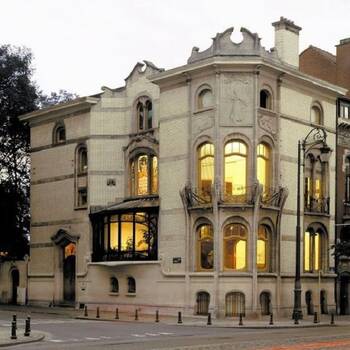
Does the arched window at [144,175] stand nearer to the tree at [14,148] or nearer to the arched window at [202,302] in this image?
the arched window at [202,302]

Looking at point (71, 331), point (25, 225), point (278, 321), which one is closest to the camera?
point (71, 331)

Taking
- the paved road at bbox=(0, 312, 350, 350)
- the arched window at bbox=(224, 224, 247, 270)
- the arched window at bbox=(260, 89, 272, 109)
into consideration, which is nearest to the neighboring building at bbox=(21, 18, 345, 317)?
the arched window at bbox=(224, 224, 247, 270)

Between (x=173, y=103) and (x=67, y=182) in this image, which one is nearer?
(x=173, y=103)

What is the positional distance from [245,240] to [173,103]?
28.8 ft

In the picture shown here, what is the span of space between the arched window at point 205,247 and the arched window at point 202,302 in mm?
1386

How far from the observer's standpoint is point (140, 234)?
45.6 metres

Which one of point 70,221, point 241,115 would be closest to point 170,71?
point 241,115

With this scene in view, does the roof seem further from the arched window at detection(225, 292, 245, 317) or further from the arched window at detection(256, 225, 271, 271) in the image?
the arched window at detection(225, 292, 245, 317)

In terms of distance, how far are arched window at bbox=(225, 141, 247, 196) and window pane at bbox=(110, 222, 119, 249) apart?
7925 millimetres

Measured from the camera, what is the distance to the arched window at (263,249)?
42500 mm

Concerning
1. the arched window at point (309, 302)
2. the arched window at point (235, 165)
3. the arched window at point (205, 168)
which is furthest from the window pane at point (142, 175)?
the arched window at point (309, 302)

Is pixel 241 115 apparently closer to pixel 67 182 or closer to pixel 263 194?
pixel 263 194

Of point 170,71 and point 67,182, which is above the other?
point 170,71

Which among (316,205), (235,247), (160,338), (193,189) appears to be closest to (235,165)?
(193,189)
